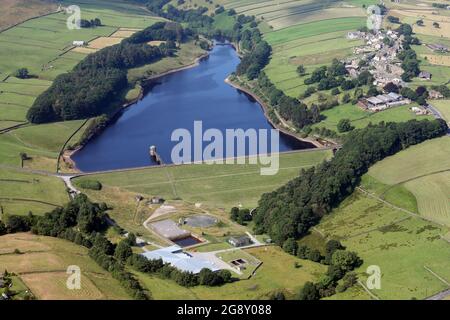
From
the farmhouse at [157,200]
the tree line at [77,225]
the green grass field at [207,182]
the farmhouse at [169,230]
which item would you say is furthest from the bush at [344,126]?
the tree line at [77,225]

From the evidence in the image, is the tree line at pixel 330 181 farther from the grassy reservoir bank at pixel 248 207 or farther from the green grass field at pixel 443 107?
the green grass field at pixel 443 107

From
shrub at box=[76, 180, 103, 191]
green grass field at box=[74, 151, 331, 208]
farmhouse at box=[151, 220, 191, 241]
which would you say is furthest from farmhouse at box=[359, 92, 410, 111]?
shrub at box=[76, 180, 103, 191]

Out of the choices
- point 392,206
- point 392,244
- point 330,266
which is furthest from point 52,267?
point 392,206

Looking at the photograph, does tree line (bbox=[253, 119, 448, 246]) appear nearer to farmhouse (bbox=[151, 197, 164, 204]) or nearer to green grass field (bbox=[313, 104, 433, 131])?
green grass field (bbox=[313, 104, 433, 131])

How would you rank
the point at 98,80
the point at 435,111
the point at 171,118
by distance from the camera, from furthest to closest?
1. the point at 98,80
2. the point at 171,118
3. the point at 435,111

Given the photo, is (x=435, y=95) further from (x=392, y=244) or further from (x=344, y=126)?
(x=392, y=244)
